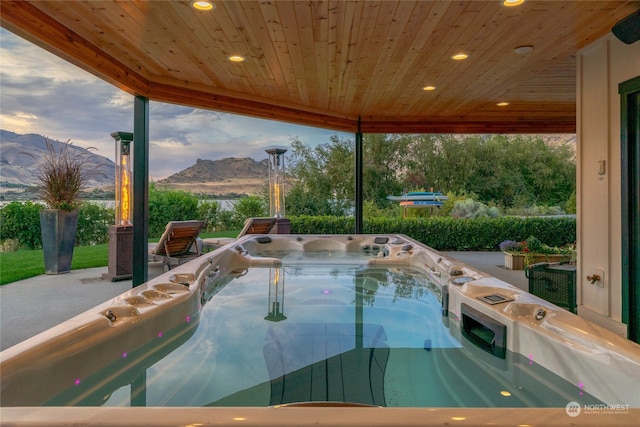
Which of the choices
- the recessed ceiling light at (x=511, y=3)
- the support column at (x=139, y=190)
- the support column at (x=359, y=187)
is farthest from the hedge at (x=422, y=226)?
the recessed ceiling light at (x=511, y=3)

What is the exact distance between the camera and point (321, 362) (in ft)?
5.42

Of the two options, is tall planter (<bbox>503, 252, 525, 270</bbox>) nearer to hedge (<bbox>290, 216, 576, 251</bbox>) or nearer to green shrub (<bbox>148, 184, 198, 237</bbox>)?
hedge (<bbox>290, 216, 576, 251</bbox>)

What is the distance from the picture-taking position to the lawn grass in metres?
4.83

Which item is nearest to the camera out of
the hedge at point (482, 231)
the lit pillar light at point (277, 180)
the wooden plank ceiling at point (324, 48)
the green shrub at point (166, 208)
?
the wooden plank ceiling at point (324, 48)

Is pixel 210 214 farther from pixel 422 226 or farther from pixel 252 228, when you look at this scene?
pixel 422 226

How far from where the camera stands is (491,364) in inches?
64.0

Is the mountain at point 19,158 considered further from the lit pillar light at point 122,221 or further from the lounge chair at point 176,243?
the lounge chair at point 176,243

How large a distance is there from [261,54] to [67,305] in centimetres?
282

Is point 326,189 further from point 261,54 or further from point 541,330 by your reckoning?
point 541,330

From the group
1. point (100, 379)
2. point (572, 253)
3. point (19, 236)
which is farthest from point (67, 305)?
point (572, 253)

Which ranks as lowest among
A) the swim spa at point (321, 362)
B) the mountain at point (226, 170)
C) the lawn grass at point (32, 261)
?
the lawn grass at point (32, 261)

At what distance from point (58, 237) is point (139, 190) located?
1.96 metres

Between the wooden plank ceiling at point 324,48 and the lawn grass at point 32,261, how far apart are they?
299cm

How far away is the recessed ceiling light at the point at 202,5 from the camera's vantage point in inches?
85.6
